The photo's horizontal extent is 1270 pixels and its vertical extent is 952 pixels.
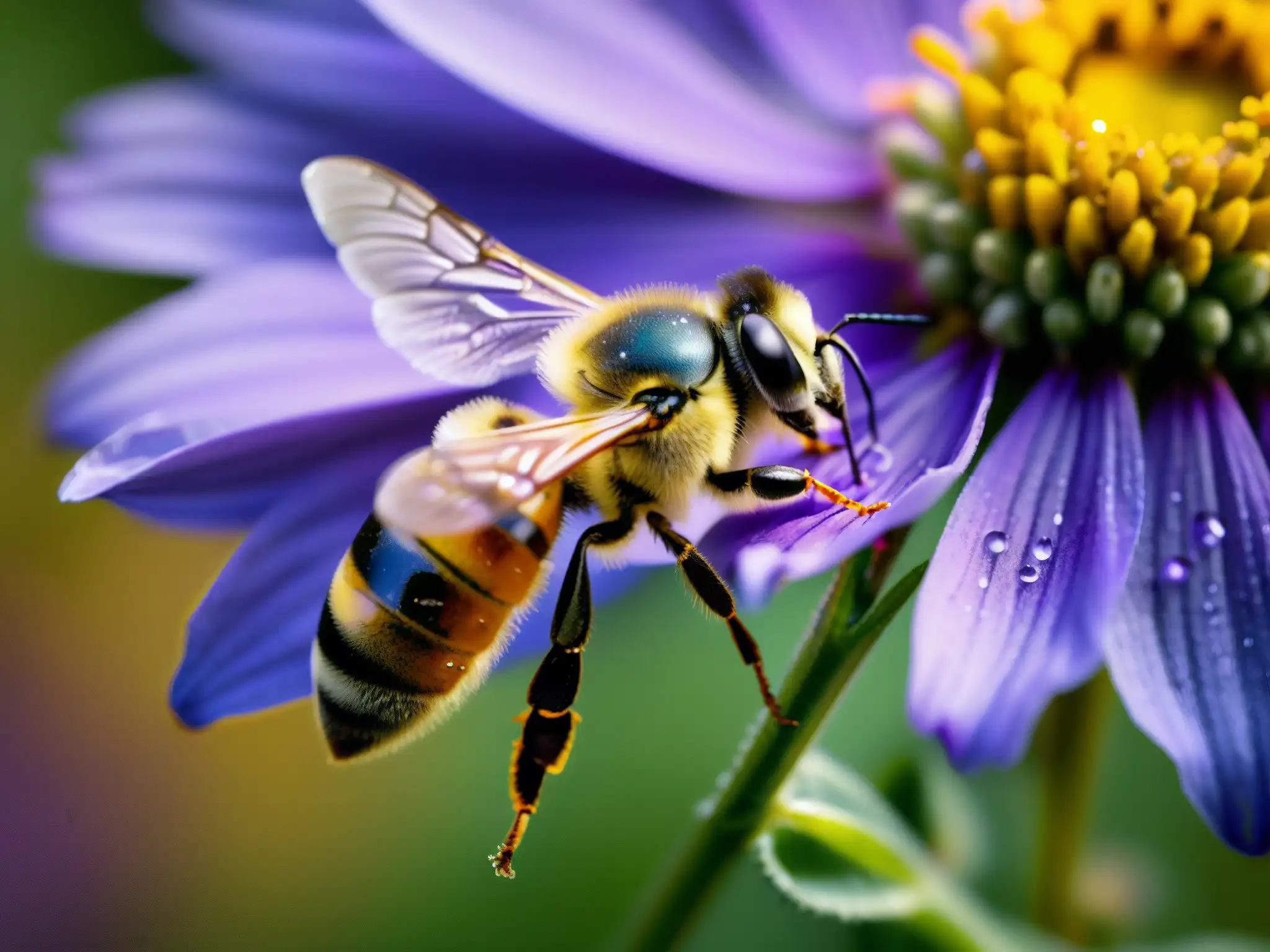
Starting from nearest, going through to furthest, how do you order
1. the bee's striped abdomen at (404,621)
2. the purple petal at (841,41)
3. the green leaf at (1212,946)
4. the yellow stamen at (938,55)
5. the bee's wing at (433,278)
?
the bee's striped abdomen at (404,621)
the bee's wing at (433,278)
the green leaf at (1212,946)
the yellow stamen at (938,55)
the purple petal at (841,41)

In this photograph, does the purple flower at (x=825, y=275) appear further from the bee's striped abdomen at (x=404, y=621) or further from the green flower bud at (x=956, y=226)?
the bee's striped abdomen at (x=404, y=621)

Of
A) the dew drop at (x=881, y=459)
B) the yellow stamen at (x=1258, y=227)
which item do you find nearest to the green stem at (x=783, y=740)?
the dew drop at (x=881, y=459)

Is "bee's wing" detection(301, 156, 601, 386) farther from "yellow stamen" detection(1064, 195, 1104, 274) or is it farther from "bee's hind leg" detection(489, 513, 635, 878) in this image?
"yellow stamen" detection(1064, 195, 1104, 274)

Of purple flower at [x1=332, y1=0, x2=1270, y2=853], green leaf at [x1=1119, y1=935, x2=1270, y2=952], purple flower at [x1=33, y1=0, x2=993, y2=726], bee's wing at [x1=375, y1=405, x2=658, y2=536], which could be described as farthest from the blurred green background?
bee's wing at [x1=375, y1=405, x2=658, y2=536]

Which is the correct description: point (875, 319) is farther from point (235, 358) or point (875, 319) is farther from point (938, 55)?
point (235, 358)

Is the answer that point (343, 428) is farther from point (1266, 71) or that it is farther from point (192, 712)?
point (1266, 71)

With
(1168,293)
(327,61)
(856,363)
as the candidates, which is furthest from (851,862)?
(327,61)
